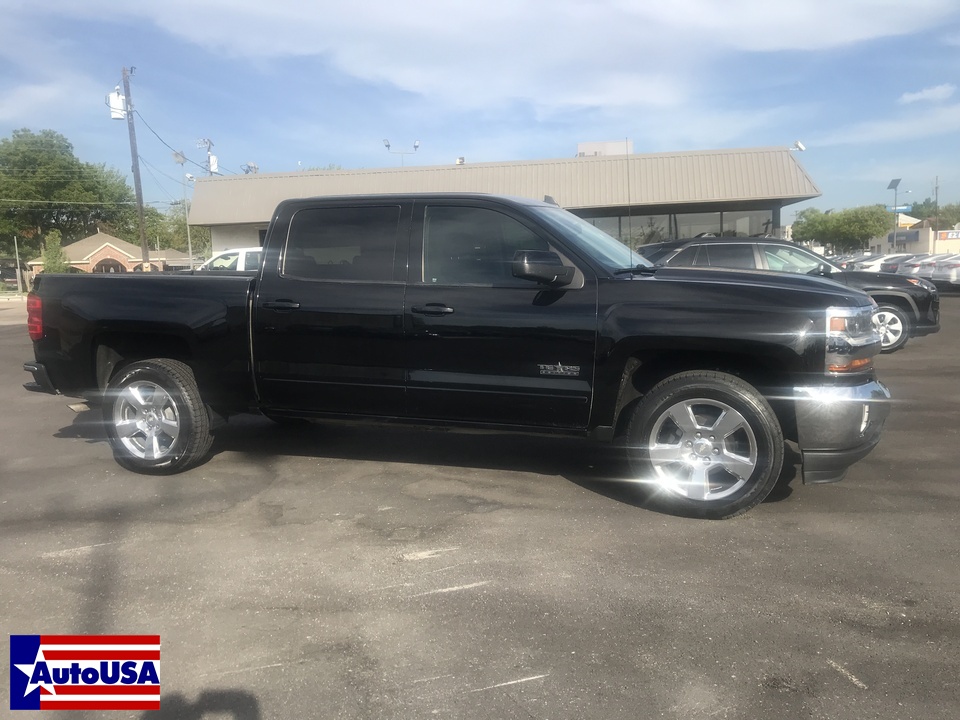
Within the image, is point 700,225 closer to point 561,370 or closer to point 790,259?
point 790,259

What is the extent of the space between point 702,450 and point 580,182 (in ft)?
64.9

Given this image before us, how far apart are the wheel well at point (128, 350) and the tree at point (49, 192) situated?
64684 mm

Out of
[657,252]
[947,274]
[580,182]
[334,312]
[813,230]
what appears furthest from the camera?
[813,230]

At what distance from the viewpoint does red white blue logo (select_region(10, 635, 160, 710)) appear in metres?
2.73

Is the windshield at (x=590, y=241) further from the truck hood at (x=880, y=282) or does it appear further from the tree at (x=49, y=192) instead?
the tree at (x=49, y=192)

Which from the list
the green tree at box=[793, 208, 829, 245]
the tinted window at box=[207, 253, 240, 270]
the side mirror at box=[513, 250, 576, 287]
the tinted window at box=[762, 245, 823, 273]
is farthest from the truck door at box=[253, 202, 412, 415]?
the green tree at box=[793, 208, 829, 245]

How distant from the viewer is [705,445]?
432 cm

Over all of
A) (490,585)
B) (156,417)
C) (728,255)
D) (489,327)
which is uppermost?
(728,255)

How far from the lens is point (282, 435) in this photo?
6.53 m

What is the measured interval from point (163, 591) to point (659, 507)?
2.73 meters

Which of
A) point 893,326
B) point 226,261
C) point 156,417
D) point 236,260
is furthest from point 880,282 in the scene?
point 226,261

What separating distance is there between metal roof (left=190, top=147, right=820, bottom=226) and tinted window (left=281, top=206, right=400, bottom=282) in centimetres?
1566

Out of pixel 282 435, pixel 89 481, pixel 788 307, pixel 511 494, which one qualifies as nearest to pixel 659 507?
pixel 511 494

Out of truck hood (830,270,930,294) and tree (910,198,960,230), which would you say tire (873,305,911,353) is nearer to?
truck hood (830,270,930,294)
